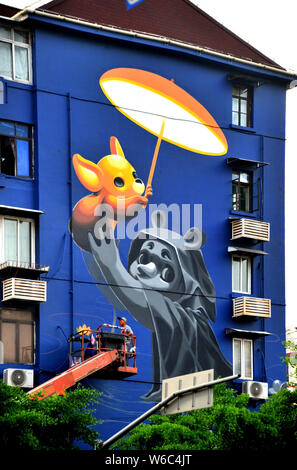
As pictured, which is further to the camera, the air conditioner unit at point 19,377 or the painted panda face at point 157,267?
the painted panda face at point 157,267

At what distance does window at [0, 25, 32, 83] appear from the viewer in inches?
1944

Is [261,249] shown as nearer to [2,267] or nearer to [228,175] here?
[228,175]

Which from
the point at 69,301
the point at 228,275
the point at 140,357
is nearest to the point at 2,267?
the point at 69,301

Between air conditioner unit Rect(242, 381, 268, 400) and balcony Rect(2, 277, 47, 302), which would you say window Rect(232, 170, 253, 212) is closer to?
air conditioner unit Rect(242, 381, 268, 400)

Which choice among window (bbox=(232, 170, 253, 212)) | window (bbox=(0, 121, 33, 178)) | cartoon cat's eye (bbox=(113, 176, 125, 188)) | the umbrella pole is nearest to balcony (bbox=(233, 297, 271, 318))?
window (bbox=(232, 170, 253, 212))

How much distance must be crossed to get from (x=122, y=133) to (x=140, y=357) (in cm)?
952

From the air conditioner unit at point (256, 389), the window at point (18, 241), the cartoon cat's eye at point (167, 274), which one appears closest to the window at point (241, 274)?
the cartoon cat's eye at point (167, 274)

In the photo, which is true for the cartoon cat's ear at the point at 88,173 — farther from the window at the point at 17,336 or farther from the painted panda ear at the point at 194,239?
the window at the point at 17,336

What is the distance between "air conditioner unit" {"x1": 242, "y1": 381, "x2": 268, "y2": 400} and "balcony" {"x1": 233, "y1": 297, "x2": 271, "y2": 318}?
2998 mm

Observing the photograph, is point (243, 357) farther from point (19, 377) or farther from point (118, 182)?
point (19, 377)

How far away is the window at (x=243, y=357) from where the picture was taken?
174 ft

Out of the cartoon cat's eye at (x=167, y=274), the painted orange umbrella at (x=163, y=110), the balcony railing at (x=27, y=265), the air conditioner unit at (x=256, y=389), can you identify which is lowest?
the air conditioner unit at (x=256, y=389)

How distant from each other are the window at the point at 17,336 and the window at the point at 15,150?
226 inches

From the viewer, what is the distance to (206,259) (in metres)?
52.9
